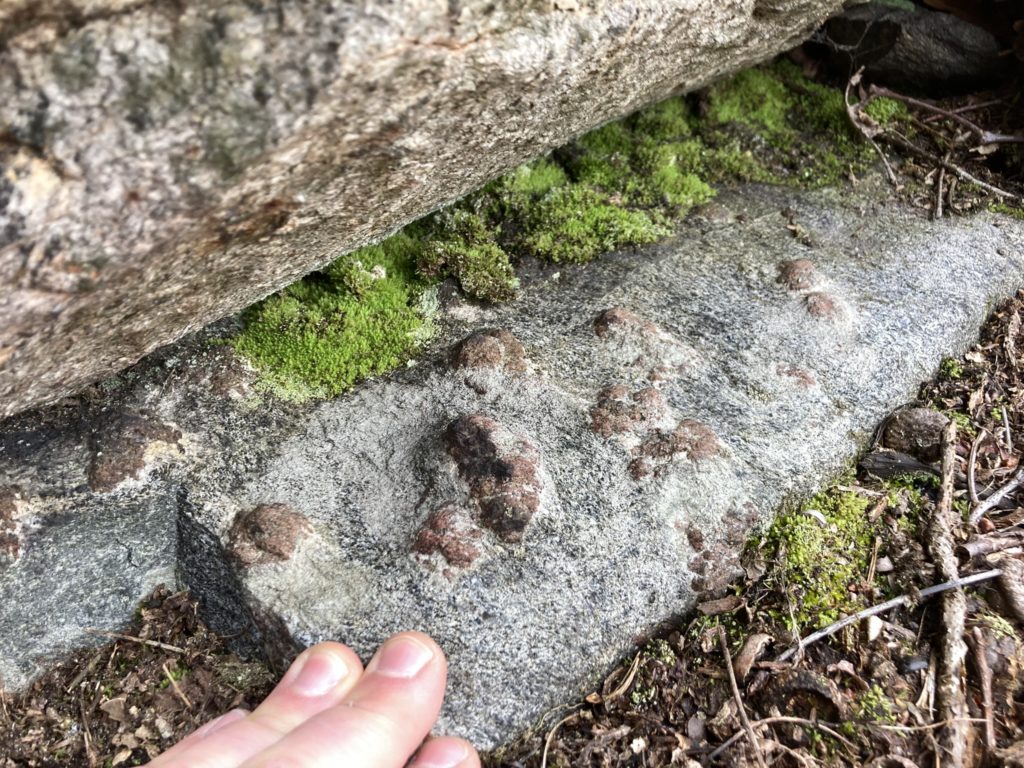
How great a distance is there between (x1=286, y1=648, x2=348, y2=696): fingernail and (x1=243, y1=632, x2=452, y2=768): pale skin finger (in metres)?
0.07

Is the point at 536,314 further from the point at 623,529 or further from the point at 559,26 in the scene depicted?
the point at 559,26

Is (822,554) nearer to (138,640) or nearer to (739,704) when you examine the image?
(739,704)

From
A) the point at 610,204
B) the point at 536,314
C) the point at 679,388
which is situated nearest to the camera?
the point at 679,388

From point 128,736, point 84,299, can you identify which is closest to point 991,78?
point 84,299

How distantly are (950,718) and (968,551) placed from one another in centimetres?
67

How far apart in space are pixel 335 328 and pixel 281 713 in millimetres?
1481

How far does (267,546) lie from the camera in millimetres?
2523

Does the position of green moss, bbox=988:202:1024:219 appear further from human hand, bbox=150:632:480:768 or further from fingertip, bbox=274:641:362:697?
fingertip, bbox=274:641:362:697

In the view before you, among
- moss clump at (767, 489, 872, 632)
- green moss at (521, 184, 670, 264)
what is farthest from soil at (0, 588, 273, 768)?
green moss at (521, 184, 670, 264)

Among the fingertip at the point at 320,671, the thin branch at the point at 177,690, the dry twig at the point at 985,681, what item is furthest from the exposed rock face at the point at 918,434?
the thin branch at the point at 177,690

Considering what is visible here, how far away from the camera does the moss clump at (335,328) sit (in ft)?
9.77

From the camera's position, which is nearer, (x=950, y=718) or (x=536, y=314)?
(x=950, y=718)

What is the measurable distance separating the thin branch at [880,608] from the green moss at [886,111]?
8.99 feet

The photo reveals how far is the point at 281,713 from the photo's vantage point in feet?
7.09
